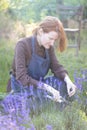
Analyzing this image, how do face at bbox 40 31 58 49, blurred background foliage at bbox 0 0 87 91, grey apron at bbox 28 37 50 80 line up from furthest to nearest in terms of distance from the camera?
blurred background foliage at bbox 0 0 87 91
grey apron at bbox 28 37 50 80
face at bbox 40 31 58 49

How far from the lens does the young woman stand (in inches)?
142

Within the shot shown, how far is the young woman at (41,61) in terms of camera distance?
3605mm

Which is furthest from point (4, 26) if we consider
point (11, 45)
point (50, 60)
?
point (50, 60)

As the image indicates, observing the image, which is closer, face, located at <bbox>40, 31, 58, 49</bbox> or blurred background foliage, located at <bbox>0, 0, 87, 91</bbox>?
face, located at <bbox>40, 31, 58, 49</bbox>

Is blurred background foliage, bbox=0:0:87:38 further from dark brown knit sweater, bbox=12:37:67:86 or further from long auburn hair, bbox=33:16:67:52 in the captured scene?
long auburn hair, bbox=33:16:67:52

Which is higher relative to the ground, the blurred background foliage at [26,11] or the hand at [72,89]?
the blurred background foliage at [26,11]

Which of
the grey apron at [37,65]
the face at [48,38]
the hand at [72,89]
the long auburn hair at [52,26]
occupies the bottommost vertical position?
the hand at [72,89]

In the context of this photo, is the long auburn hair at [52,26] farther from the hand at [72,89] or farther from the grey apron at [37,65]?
the hand at [72,89]

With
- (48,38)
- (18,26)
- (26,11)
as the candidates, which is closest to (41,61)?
(48,38)

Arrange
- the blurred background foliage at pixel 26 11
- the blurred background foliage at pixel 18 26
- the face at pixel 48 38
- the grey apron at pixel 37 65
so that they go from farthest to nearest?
the blurred background foliage at pixel 26 11, the blurred background foliage at pixel 18 26, the grey apron at pixel 37 65, the face at pixel 48 38

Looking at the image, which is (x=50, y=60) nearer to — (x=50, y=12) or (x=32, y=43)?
(x=32, y=43)

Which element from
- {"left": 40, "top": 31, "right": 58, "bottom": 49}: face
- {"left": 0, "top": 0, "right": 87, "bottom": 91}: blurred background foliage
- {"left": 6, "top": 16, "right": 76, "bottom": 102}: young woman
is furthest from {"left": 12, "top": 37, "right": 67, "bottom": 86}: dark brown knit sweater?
{"left": 0, "top": 0, "right": 87, "bottom": 91}: blurred background foliage

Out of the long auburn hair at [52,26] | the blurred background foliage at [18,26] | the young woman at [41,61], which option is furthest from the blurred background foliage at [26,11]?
the long auburn hair at [52,26]

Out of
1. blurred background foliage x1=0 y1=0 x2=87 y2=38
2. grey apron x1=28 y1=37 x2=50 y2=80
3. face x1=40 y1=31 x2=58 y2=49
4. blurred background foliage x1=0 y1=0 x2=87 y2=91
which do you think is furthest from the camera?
blurred background foliage x1=0 y1=0 x2=87 y2=38
